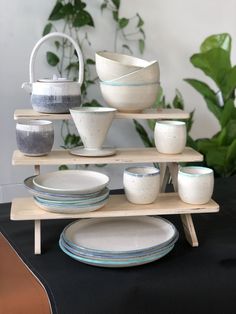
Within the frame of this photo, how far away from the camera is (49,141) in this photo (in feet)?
3.26

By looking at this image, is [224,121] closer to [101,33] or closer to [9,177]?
[101,33]

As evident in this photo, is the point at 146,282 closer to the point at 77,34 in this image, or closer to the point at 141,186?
the point at 141,186

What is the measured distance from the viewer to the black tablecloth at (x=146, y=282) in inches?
32.0

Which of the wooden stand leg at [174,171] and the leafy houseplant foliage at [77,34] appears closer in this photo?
the wooden stand leg at [174,171]

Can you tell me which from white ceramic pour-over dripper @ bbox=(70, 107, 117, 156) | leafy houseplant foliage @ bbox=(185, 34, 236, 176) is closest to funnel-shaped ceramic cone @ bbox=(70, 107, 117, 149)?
white ceramic pour-over dripper @ bbox=(70, 107, 117, 156)

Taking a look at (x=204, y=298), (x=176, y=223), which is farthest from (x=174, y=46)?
(x=204, y=298)

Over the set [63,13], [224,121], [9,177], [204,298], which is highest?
[63,13]

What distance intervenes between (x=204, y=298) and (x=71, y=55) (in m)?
1.42

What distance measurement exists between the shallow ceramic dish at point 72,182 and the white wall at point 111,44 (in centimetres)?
100

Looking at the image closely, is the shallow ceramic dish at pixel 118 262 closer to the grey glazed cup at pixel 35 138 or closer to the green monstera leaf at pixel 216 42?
the grey glazed cup at pixel 35 138

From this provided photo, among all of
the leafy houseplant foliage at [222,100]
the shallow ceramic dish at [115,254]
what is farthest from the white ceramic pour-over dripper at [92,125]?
the leafy houseplant foliage at [222,100]

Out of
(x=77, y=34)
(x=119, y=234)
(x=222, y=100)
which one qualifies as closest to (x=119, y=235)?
(x=119, y=234)

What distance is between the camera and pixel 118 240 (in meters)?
0.98

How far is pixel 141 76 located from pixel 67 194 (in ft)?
0.94
